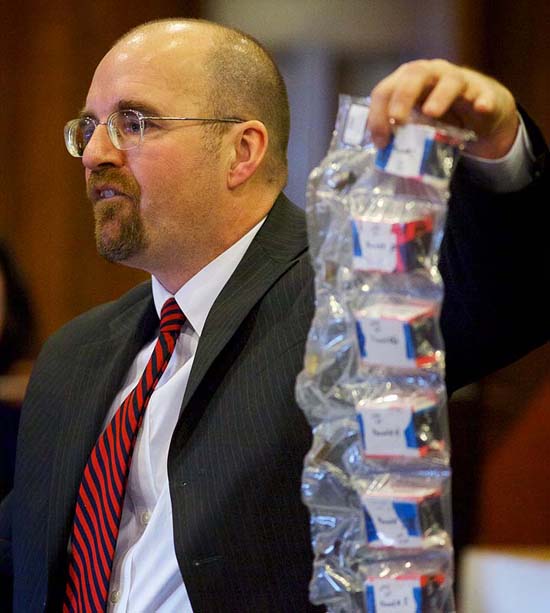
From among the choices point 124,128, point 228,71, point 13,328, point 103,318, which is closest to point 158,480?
point 103,318

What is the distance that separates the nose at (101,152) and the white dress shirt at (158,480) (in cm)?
23

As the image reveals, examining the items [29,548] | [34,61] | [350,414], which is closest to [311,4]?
[34,61]

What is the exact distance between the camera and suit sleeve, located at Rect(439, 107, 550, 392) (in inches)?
44.8

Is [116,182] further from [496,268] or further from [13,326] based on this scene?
[13,326]

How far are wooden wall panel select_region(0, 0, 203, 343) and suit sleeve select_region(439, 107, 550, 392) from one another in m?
2.55

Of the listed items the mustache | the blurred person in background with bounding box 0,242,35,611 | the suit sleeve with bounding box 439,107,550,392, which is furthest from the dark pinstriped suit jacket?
the blurred person in background with bounding box 0,242,35,611

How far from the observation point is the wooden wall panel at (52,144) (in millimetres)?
3633

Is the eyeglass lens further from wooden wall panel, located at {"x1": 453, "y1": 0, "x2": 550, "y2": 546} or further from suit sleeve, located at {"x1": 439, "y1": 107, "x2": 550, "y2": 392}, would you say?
wooden wall panel, located at {"x1": 453, "y1": 0, "x2": 550, "y2": 546}

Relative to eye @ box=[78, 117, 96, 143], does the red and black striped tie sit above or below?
below

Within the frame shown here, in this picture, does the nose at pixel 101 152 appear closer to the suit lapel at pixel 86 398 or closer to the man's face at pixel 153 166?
the man's face at pixel 153 166

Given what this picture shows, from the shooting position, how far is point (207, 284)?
5.61 ft

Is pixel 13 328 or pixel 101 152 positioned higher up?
pixel 101 152

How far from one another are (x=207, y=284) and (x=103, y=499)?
1.24 feet

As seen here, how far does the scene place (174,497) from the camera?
4.76 feet
